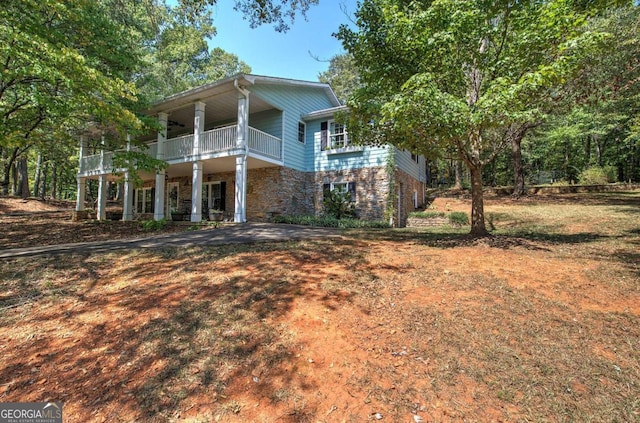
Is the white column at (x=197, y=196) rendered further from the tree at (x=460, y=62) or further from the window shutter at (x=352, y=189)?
the tree at (x=460, y=62)

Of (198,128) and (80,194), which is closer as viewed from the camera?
(198,128)

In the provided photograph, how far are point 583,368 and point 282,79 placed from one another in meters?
13.3

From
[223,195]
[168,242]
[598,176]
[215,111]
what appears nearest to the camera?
[168,242]

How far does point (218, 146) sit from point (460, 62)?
9.26m

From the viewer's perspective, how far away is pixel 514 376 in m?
2.54

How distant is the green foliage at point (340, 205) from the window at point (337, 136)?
237 cm

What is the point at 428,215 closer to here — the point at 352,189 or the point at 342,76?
the point at 352,189

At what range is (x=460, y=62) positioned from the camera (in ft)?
22.0

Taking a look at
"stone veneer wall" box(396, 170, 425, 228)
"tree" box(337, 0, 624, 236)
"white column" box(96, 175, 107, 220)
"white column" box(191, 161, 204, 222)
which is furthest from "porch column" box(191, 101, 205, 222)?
"stone veneer wall" box(396, 170, 425, 228)

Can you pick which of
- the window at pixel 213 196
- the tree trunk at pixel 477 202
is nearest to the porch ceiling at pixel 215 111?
the window at pixel 213 196

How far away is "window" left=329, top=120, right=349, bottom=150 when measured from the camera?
13.8 meters

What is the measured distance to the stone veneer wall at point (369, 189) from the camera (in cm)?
1270

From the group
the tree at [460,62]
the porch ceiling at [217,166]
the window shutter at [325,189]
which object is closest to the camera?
the tree at [460,62]

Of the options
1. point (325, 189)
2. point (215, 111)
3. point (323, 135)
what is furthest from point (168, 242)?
point (323, 135)
